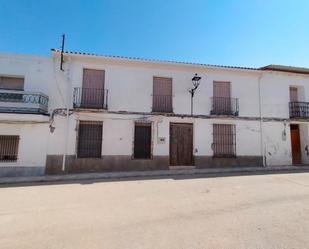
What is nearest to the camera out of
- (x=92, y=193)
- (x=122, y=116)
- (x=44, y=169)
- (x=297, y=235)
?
(x=297, y=235)

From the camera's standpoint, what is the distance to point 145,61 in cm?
1072

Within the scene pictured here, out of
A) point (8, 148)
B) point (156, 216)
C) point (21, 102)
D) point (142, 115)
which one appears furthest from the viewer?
point (142, 115)

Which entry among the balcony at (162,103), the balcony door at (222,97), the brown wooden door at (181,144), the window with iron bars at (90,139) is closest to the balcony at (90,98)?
the window with iron bars at (90,139)

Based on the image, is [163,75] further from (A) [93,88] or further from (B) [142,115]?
(A) [93,88]

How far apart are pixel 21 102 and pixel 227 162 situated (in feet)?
34.5

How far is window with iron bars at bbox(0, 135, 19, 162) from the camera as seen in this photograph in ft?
30.7

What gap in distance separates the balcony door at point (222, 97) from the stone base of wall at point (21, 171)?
928cm

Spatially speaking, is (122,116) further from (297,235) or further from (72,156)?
(297,235)

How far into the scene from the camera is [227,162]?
36.9 ft

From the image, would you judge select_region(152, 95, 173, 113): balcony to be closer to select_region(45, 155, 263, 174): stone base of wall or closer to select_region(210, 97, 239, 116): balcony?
select_region(210, 97, 239, 116): balcony

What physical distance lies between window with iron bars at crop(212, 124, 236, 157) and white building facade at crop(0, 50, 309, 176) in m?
0.06

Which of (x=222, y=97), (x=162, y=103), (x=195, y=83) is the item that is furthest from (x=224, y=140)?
(x=162, y=103)

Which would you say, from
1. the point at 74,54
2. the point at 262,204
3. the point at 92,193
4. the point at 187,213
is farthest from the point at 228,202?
the point at 74,54

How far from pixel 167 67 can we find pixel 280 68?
7.72m
